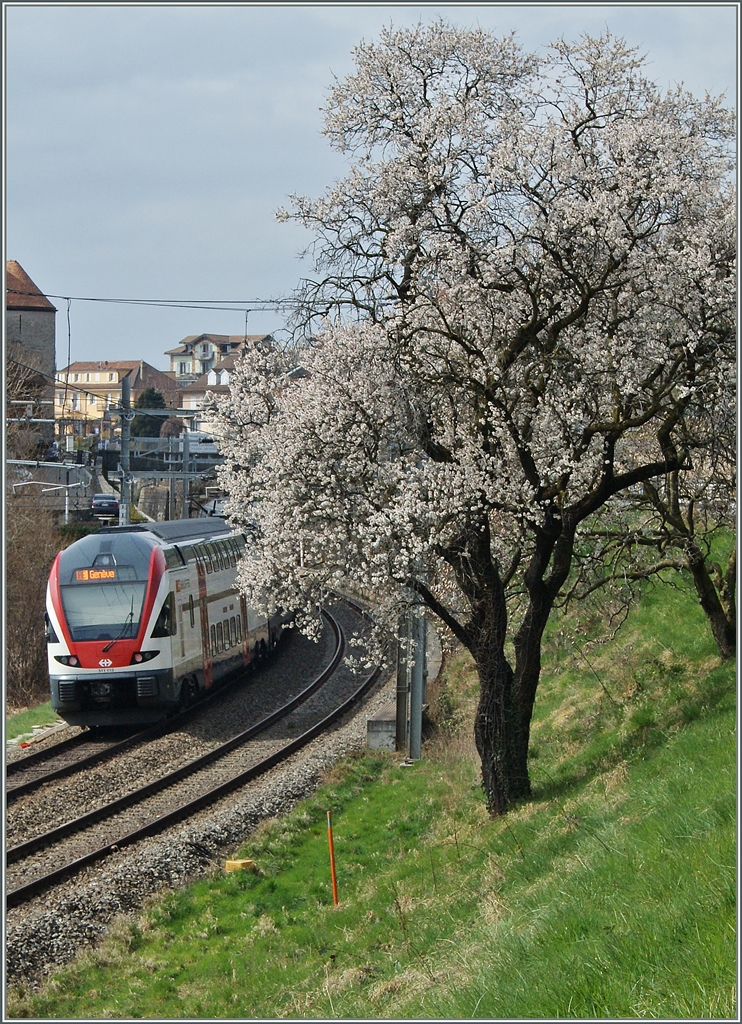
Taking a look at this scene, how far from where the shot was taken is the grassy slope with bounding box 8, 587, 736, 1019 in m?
5.91

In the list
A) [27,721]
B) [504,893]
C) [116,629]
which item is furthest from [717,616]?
[27,721]

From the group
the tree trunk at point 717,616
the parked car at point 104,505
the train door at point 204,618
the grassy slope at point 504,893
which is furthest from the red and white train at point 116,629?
the parked car at point 104,505

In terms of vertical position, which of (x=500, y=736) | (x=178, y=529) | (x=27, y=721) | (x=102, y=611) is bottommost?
(x=27, y=721)

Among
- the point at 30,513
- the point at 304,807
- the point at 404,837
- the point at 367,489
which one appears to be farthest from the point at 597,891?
the point at 30,513

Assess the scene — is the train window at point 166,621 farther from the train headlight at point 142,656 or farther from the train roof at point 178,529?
the train roof at point 178,529

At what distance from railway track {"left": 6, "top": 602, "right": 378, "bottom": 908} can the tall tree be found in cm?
A: 448

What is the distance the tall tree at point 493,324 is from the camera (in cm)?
1195

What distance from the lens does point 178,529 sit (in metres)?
24.4

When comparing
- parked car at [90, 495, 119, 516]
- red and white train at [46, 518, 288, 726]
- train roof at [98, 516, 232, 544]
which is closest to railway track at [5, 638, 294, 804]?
red and white train at [46, 518, 288, 726]

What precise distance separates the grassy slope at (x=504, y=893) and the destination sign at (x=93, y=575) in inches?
238

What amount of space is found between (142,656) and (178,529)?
4.22 m

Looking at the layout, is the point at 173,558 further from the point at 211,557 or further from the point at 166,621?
the point at 211,557

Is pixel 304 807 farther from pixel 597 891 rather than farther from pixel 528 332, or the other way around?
pixel 597 891

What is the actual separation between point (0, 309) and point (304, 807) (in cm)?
934
